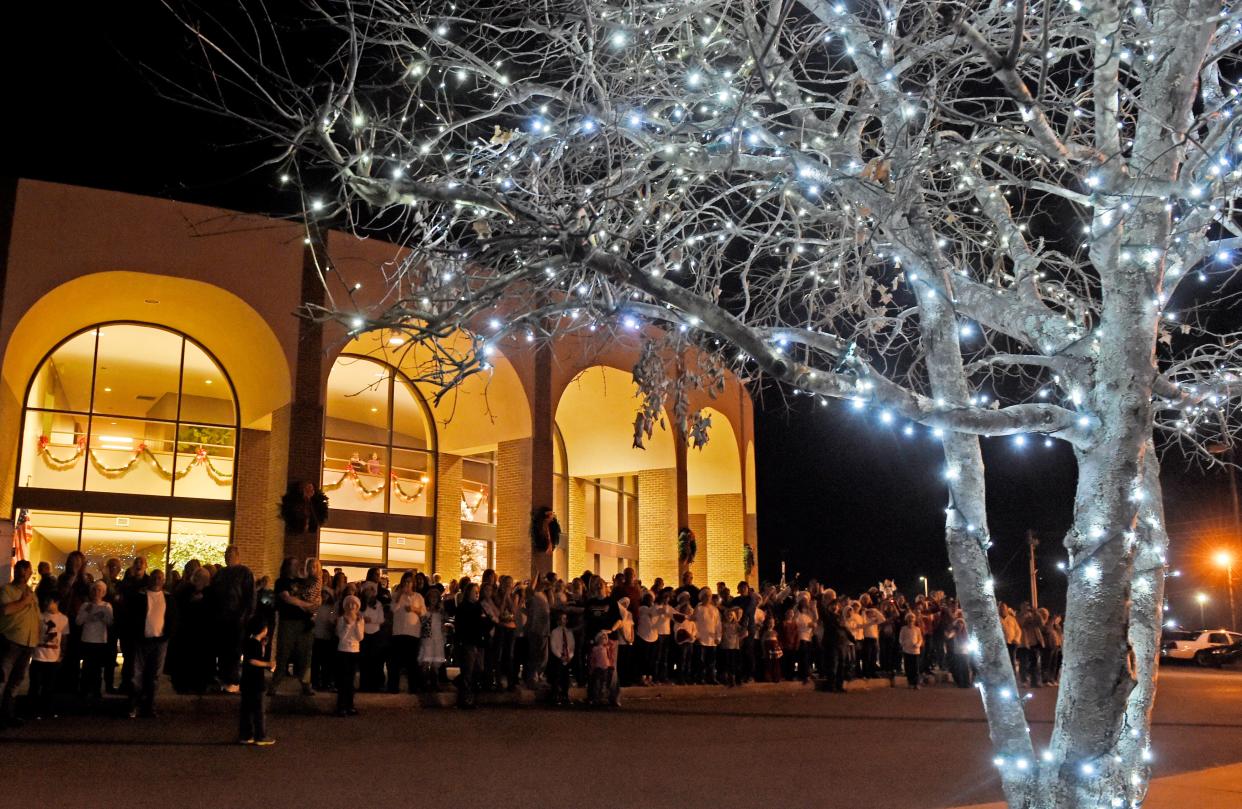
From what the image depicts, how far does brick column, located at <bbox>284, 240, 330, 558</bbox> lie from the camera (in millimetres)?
18625

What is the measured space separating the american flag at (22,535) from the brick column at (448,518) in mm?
8084

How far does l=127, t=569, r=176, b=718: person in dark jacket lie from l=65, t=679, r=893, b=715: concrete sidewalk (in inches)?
13.7

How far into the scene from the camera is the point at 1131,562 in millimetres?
5969

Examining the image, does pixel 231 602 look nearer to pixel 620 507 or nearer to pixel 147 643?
pixel 147 643

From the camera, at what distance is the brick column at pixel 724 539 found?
31.1m

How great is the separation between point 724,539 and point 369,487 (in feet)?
38.8

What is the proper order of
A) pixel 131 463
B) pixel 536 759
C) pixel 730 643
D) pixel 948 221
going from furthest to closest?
pixel 131 463, pixel 730 643, pixel 536 759, pixel 948 221

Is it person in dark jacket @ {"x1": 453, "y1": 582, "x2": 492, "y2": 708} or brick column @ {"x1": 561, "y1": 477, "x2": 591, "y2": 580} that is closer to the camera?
person in dark jacket @ {"x1": 453, "y1": 582, "x2": 492, "y2": 708}

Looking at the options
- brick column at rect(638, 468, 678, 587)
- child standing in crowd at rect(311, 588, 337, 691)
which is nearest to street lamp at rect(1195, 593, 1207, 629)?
brick column at rect(638, 468, 678, 587)

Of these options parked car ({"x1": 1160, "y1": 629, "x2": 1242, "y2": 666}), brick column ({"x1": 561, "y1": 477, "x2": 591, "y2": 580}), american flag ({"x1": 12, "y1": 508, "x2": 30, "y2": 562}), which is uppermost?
brick column ({"x1": 561, "y1": 477, "x2": 591, "y2": 580})

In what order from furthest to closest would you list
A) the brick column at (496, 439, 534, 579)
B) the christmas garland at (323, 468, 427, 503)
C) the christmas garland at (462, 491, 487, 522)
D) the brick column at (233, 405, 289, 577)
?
1. the christmas garland at (462, 491, 487, 522)
2. the christmas garland at (323, 468, 427, 503)
3. the brick column at (496, 439, 534, 579)
4. the brick column at (233, 405, 289, 577)

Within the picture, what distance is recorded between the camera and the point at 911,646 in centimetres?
2233

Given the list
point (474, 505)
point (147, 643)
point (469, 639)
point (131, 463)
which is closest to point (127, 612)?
point (147, 643)

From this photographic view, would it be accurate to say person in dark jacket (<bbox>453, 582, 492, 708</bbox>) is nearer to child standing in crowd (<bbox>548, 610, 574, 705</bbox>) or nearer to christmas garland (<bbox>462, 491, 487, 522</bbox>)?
child standing in crowd (<bbox>548, 610, 574, 705</bbox>)
